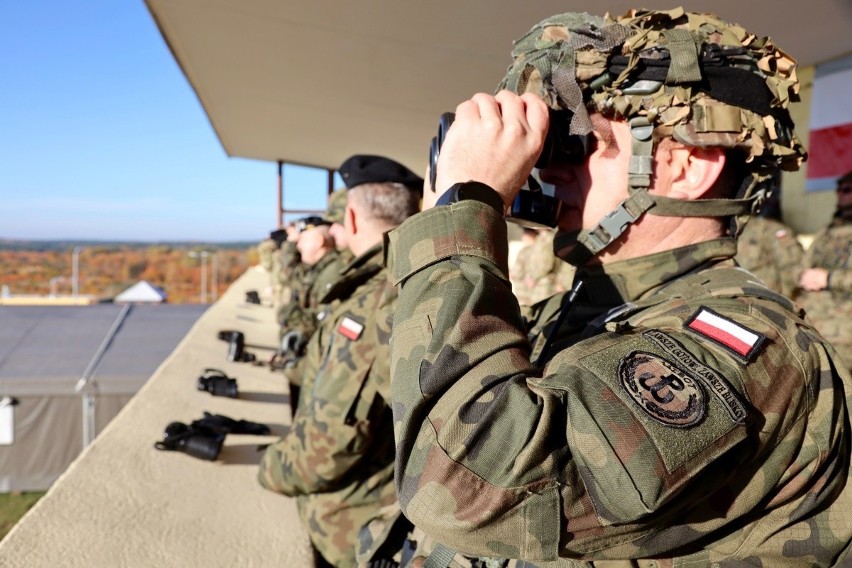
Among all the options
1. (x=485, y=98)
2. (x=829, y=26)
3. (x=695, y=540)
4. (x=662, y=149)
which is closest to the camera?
(x=695, y=540)

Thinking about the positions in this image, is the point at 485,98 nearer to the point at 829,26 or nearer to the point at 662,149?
the point at 662,149

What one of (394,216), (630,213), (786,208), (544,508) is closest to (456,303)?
(544,508)

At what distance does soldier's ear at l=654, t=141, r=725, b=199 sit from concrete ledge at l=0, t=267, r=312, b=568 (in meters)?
1.58

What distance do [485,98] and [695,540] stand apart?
2.54ft

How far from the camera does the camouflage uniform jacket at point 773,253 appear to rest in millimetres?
6215

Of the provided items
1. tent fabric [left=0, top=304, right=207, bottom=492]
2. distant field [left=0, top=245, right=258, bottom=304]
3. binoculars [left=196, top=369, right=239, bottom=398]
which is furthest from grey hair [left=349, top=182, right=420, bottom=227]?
distant field [left=0, top=245, right=258, bottom=304]

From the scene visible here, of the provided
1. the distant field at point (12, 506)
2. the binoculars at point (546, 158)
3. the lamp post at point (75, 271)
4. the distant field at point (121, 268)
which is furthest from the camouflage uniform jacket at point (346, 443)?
the distant field at point (121, 268)

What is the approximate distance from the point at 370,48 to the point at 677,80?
580 cm

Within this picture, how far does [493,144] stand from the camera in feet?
3.26

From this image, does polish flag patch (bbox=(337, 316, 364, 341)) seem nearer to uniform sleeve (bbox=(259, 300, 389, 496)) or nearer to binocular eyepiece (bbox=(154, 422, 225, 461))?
uniform sleeve (bbox=(259, 300, 389, 496))

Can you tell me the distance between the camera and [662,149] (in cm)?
118

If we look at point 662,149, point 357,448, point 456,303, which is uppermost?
point 662,149

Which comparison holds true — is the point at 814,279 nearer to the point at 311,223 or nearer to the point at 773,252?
→ the point at 773,252

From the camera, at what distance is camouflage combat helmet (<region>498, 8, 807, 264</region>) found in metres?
1.13
